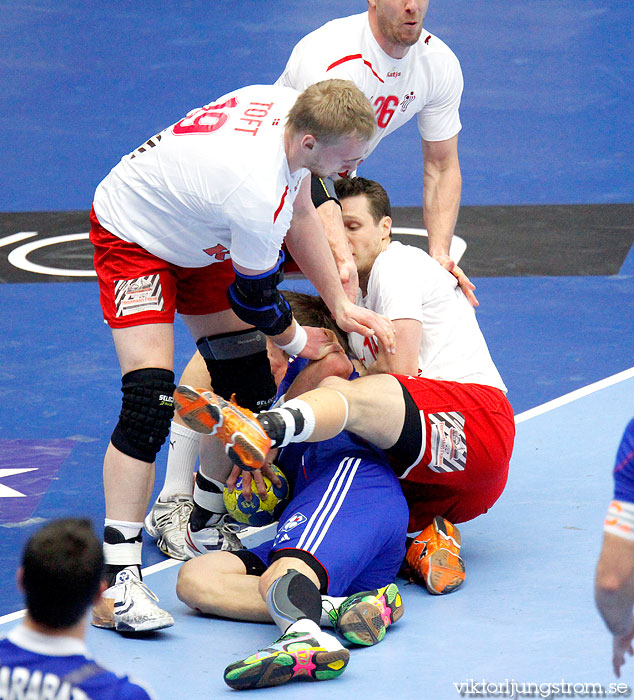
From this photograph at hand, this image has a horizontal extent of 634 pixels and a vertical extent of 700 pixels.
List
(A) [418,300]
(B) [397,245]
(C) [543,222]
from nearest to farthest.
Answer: (A) [418,300], (B) [397,245], (C) [543,222]

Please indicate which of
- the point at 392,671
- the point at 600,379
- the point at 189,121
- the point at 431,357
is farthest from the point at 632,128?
the point at 392,671

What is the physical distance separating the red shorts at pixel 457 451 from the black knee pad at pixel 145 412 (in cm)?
80

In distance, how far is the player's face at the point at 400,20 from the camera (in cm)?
468

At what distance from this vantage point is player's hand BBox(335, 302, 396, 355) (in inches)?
156

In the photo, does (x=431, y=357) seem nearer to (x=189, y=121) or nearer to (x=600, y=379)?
(x=189, y=121)

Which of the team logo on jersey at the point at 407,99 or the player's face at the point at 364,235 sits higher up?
the team logo on jersey at the point at 407,99

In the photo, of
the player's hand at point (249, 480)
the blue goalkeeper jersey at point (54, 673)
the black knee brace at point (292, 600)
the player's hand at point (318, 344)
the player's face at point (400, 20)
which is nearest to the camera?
the blue goalkeeper jersey at point (54, 673)

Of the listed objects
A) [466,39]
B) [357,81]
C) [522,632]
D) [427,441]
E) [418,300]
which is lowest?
[466,39]

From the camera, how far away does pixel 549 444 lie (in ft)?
16.5

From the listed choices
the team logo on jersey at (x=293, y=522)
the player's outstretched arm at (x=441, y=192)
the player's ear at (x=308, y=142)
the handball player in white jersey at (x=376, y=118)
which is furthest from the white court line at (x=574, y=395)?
the player's ear at (x=308, y=142)

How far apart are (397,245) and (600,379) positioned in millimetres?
1732

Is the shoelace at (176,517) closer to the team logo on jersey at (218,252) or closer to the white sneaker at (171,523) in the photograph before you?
the white sneaker at (171,523)

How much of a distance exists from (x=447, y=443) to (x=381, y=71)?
1.71 metres

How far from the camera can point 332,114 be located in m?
3.42
